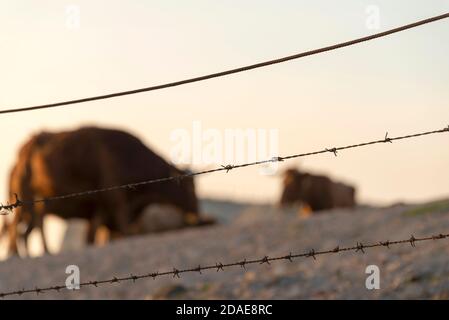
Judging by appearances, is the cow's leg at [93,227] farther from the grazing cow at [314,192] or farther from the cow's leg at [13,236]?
the grazing cow at [314,192]

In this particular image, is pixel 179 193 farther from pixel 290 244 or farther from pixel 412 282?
pixel 412 282

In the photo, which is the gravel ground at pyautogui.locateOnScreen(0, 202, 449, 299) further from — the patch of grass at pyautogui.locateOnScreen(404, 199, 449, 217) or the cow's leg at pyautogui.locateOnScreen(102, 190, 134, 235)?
the cow's leg at pyautogui.locateOnScreen(102, 190, 134, 235)

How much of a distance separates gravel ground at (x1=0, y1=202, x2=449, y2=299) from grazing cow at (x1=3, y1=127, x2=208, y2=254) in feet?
23.9

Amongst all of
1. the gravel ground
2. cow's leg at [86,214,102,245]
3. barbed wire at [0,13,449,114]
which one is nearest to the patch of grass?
the gravel ground

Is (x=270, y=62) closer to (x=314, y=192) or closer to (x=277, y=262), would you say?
(x=277, y=262)

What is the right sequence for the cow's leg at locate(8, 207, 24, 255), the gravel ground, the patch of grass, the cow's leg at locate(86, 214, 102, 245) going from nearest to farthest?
the gravel ground < the patch of grass < the cow's leg at locate(8, 207, 24, 255) < the cow's leg at locate(86, 214, 102, 245)

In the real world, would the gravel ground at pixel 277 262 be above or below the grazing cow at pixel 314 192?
below

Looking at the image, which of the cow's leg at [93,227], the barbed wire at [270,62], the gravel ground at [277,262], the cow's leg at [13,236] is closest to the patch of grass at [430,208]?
the gravel ground at [277,262]

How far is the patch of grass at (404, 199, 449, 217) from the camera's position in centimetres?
1648

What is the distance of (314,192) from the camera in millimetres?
27875

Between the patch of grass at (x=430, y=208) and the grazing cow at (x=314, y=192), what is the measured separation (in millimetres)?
10487

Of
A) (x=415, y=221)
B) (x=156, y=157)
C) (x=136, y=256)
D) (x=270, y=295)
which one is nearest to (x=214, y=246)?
(x=136, y=256)

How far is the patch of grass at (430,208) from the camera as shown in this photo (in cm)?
1648

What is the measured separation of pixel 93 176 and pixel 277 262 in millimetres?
13296
